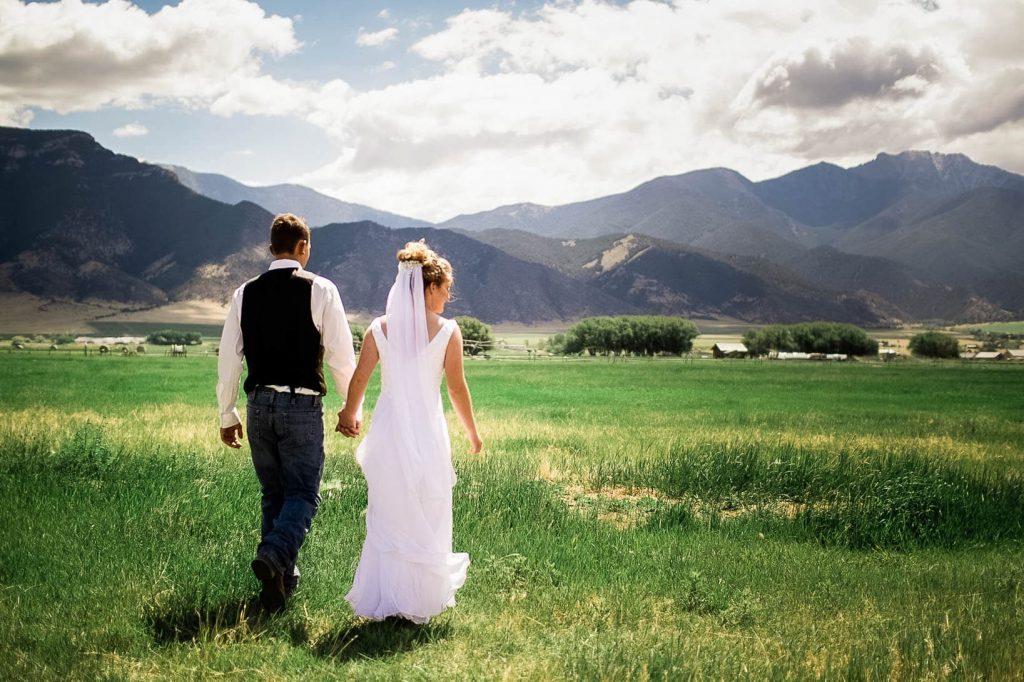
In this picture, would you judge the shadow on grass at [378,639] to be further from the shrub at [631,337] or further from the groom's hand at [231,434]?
the shrub at [631,337]

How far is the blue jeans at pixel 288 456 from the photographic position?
6.07 m

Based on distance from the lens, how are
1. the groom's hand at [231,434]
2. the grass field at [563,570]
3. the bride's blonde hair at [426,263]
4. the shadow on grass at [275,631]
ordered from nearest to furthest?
the grass field at [563,570]
the shadow on grass at [275,631]
the bride's blonde hair at [426,263]
the groom's hand at [231,434]

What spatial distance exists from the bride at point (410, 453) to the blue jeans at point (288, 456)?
321mm

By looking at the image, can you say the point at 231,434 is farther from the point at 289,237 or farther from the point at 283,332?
the point at 289,237

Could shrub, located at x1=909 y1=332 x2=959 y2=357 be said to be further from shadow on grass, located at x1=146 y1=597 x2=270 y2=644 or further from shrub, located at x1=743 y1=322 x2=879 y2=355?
shadow on grass, located at x1=146 y1=597 x2=270 y2=644

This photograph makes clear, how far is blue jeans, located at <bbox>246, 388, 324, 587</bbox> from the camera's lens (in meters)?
6.07

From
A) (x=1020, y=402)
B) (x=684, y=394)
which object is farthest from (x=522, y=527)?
(x=1020, y=402)

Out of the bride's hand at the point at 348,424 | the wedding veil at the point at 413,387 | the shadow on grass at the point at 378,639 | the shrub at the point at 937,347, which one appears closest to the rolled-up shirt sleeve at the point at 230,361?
the bride's hand at the point at 348,424

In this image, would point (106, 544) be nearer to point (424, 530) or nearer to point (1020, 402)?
point (424, 530)

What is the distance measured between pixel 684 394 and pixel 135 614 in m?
39.5

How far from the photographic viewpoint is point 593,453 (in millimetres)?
17047

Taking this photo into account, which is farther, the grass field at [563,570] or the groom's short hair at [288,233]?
the groom's short hair at [288,233]

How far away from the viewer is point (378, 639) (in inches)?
224

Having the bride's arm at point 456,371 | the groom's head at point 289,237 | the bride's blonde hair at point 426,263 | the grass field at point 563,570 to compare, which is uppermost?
the groom's head at point 289,237
